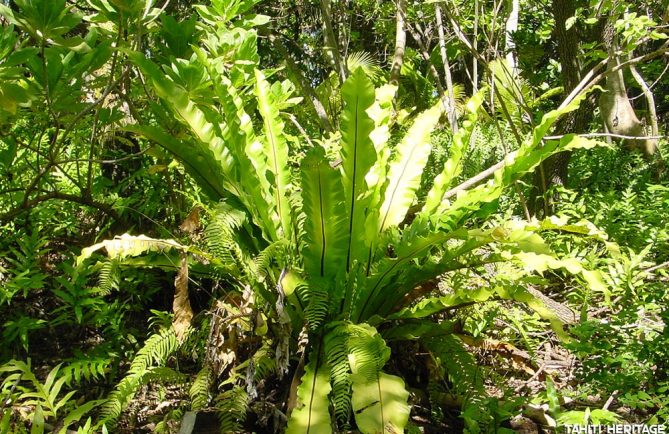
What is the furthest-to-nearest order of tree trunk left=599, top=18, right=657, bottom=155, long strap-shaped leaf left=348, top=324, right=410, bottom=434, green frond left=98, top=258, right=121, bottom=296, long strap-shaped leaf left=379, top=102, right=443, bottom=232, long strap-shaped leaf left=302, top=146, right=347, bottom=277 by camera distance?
tree trunk left=599, top=18, right=657, bottom=155
long strap-shaped leaf left=379, top=102, right=443, bottom=232
green frond left=98, top=258, right=121, bottom=296
long strap-shaped leaf left=302, top=146, right=347, bottom=277
long strap-shaped leaf left=348, top=324, right=410, bottom=434

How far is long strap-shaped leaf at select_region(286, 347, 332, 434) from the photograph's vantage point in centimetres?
166

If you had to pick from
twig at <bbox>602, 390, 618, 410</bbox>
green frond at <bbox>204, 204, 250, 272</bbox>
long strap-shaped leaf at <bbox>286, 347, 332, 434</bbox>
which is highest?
green frond at <bbox>204, 204, 250, 272</bbox>

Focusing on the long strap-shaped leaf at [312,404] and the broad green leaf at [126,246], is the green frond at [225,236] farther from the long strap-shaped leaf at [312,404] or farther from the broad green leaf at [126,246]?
the long strap-shaped leaf at [312,404]

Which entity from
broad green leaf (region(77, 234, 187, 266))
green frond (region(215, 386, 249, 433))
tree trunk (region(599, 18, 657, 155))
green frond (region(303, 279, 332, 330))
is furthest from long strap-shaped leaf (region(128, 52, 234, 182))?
tree trunk (region(599, 18, 657, 155))

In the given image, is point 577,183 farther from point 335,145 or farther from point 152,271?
point 152,271

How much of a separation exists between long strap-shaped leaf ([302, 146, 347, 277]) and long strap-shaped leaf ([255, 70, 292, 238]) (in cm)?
31

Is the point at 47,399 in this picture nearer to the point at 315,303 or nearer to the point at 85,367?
the point at 85,367

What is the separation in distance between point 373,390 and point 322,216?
63 cm

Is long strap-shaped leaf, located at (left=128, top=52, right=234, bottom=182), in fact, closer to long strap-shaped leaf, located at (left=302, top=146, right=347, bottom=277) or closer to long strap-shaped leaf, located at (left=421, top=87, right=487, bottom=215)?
long strap-shaped leaf, located at (left=302, top=146, right=347, bottom=277)

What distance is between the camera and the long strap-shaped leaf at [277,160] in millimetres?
2395

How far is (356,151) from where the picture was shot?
6.63ft

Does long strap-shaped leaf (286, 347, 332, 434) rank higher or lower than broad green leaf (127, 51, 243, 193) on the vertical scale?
lower

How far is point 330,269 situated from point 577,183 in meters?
3.46

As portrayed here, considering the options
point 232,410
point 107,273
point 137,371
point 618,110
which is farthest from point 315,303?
point 618,110
